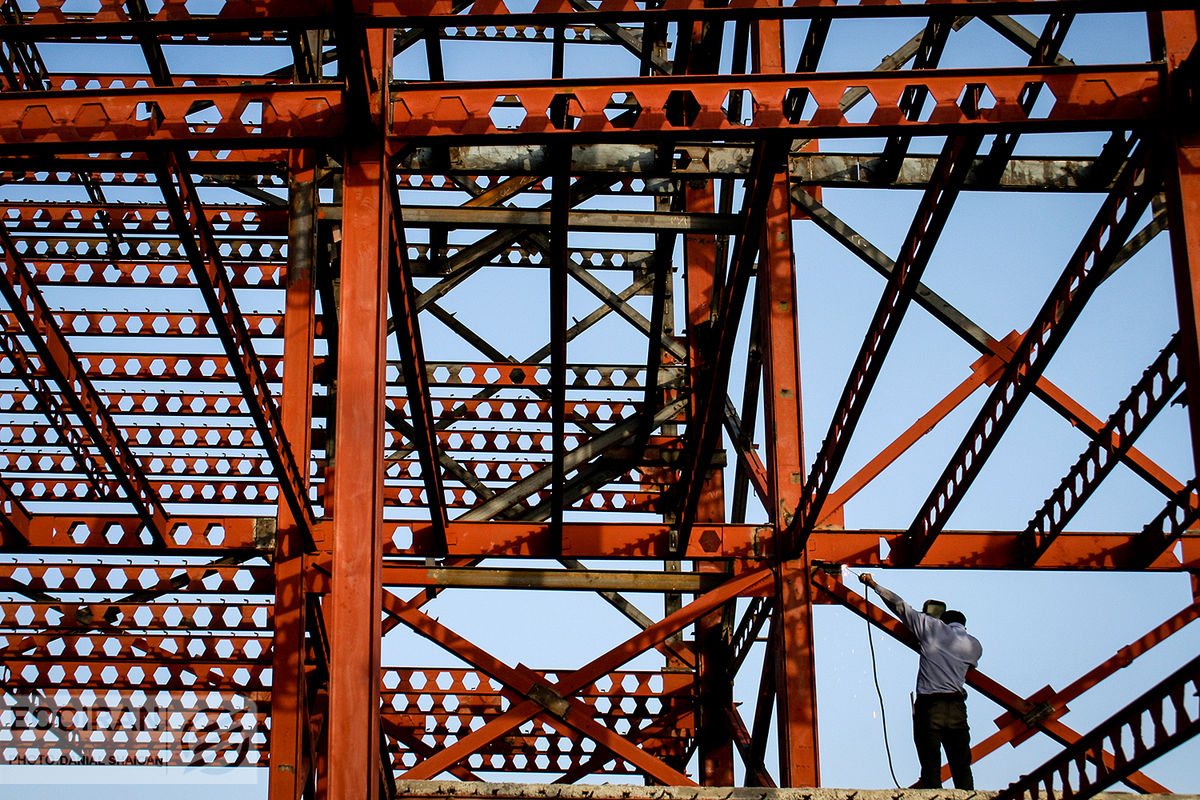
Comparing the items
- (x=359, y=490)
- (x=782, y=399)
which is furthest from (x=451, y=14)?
(x=782, y=399)

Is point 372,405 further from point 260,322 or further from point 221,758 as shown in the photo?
point 221,758

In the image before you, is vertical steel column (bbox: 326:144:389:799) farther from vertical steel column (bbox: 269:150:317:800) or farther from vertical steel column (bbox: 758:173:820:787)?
vertical steel column (bbox: 758:173:820:787)

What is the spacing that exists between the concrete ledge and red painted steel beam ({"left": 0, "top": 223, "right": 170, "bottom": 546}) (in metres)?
3.98

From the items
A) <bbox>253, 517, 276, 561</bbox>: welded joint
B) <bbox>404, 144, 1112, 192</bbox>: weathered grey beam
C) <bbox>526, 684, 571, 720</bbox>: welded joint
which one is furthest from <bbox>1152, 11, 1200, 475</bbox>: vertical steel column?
<bbox>253, 517, 276, 561</bbox>: welded joint

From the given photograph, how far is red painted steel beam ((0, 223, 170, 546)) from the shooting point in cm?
1257

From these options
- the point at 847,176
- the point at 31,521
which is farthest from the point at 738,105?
the point at 31,521

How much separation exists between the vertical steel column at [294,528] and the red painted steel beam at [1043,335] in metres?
5.38

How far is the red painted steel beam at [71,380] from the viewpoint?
495 inches

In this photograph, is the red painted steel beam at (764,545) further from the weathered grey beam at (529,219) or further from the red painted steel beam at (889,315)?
the weathered grey beam at (529,219)

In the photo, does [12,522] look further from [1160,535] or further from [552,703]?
[1160,535]

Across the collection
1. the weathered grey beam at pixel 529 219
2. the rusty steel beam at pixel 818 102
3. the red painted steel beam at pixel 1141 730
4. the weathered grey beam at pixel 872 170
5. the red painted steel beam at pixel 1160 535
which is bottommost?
the red painted steel beam at pixel 1141 730

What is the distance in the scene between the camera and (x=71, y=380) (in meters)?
13.5

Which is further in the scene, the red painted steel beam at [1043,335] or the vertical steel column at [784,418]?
the vertical steel column at [784,418]

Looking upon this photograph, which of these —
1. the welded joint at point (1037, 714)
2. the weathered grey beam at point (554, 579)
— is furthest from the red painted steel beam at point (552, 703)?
the welded joint at point (1037, 714)
